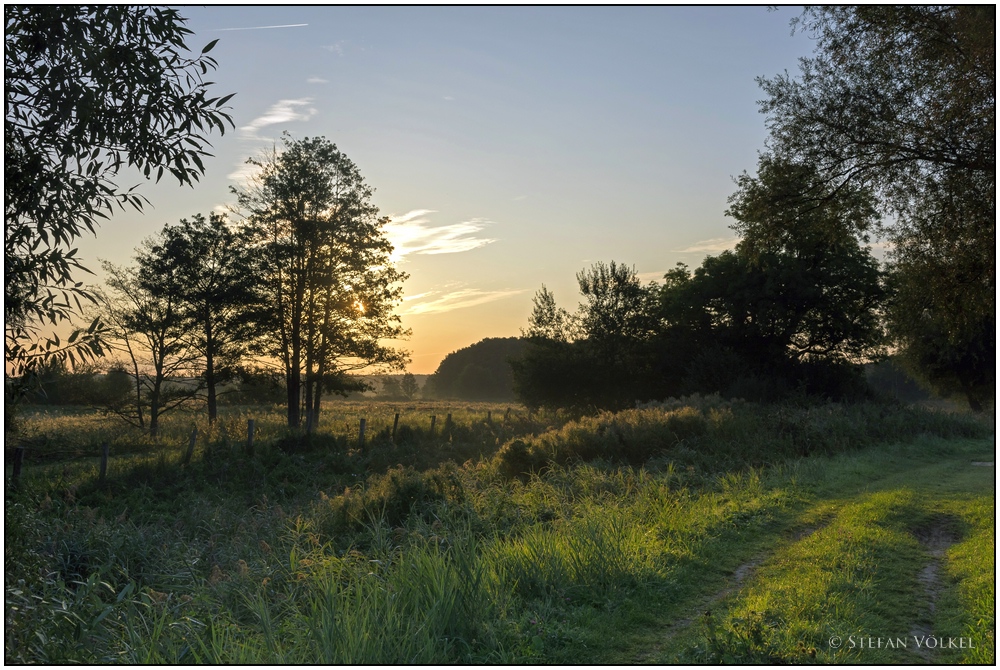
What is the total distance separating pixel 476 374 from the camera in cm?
10944

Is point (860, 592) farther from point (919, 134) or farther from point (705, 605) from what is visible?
point (919, 134)

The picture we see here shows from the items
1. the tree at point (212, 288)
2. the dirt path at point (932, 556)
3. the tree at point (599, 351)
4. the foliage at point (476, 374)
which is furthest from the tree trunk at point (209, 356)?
the foliage at point (476, 374)

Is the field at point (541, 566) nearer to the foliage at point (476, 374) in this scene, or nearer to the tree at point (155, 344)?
the tree at point (155, 344)

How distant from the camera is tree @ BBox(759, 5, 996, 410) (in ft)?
32.9

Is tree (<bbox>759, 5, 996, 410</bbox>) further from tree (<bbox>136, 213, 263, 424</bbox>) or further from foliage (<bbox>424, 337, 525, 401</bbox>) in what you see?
foliage (<bbox>424, 337, 525, 401</bbox>)

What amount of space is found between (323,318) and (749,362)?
77.8 feet

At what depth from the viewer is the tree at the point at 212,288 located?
29.7 meters

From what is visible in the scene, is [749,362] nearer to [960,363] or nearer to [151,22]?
[960,363]

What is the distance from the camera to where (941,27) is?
10.2 m

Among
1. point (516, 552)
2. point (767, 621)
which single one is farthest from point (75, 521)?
point (767, 621)

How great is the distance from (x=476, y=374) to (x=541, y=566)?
10233 centimetres

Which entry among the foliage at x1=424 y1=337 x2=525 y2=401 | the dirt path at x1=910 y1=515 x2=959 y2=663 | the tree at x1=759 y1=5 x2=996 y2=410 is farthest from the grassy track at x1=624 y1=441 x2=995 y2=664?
the foliage at x1=424 y1=337 x2=525 y2=401

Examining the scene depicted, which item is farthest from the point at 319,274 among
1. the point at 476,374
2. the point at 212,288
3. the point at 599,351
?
the point at 476,374

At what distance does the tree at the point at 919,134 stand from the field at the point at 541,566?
3.91 metres
